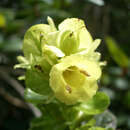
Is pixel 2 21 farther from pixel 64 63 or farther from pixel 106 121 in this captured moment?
pixel 64 63

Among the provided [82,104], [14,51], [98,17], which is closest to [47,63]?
[82,104]

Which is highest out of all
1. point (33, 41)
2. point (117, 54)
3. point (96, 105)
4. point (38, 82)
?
point (33, 41)

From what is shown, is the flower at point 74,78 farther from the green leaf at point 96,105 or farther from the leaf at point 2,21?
the leaf at point 2,21

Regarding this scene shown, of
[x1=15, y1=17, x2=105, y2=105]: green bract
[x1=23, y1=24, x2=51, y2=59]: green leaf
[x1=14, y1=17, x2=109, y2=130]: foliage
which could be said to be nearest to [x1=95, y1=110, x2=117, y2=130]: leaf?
[x1=14, y1=17, x2=109, y2=130]: foliage

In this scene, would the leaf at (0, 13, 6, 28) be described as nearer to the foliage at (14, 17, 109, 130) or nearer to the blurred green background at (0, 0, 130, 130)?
the blurred green background at (0, 0, 130, 130)

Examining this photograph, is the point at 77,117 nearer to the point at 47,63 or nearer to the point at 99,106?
the point at 99,106

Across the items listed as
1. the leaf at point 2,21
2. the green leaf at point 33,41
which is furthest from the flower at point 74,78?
the leaf at point 2,21

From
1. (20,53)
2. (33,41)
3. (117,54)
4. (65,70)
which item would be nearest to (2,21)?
(20,53)
